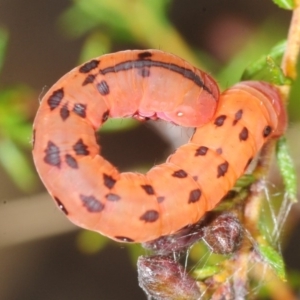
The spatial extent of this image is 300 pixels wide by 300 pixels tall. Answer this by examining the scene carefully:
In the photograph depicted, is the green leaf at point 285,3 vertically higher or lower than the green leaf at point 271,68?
higher

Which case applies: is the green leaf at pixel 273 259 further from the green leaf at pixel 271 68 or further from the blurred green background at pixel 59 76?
the blurred green background at pixel 59 76

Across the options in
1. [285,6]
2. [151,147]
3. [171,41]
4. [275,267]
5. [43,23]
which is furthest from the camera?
[43,23]

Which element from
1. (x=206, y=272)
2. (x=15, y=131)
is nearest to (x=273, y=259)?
(x=206, y=272)

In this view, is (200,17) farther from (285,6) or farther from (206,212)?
(206,212)

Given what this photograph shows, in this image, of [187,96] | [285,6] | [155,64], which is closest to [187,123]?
[187,96]

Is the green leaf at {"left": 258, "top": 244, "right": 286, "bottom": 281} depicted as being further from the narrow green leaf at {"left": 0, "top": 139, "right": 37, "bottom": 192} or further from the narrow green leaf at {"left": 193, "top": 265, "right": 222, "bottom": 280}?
the narrow green leaf at {"left": 0, "top": 139, "right": 37, "bottom": 192}

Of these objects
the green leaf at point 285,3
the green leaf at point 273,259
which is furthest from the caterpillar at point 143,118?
the green leaf at point 285,3

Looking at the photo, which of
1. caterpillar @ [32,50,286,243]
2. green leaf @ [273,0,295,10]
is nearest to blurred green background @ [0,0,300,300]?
green leaf @ [273,0,295,10]
